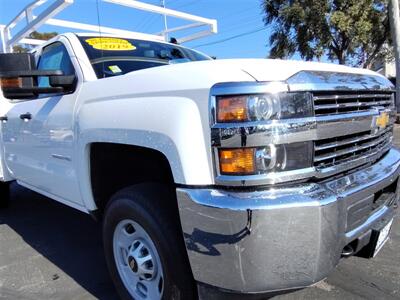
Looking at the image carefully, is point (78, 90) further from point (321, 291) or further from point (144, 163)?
point (321, 291)

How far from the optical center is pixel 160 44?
427 centimetres

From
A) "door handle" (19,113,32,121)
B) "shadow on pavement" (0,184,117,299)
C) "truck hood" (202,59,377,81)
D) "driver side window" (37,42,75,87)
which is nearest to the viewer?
"truck hood" (202,59,377,81)

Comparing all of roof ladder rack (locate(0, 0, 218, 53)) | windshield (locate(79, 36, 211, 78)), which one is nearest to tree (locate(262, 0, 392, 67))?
roof ladder rack (locate(0, 0, 218, 53))

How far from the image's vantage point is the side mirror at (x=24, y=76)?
305 cm

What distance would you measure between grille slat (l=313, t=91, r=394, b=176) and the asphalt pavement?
0.95m

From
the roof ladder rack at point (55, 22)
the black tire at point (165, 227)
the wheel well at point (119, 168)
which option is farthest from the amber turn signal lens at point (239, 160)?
the roof ladder rack at point (55, 22)

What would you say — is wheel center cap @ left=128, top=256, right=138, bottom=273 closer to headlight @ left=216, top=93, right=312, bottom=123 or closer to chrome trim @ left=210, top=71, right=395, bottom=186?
chrome trim @ left=210, top=71, right=395, bottom=186

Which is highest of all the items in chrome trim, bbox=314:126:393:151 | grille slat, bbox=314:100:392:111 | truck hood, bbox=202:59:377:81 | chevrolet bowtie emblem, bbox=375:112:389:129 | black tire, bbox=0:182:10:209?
truck hood, bbox=202:59:377:81

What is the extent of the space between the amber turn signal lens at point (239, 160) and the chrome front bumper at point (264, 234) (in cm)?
11

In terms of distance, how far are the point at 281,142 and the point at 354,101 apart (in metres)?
0.72

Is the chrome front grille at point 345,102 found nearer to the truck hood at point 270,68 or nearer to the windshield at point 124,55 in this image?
the truck hood at point 270,68

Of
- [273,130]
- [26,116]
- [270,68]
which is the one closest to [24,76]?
[26,116]

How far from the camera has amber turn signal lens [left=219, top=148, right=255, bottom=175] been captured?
205 centimetres

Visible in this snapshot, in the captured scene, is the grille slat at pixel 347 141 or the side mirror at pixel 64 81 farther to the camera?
the side mirror at pixel 64 81
